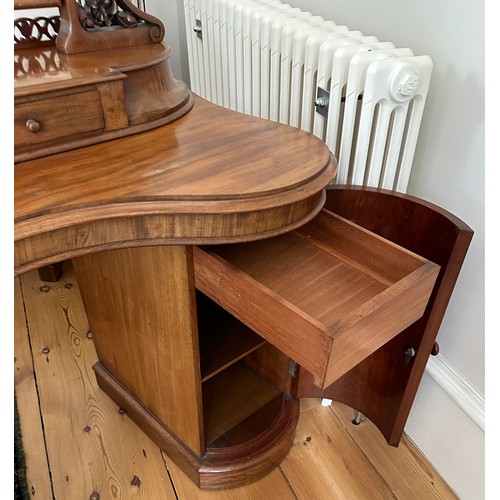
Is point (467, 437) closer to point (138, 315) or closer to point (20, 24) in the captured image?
point (138, 315)

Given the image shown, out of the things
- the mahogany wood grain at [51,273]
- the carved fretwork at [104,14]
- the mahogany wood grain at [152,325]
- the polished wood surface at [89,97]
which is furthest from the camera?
the mahogany wood grain at [51,273]

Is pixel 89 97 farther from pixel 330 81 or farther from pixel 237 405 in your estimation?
pixel 237 405

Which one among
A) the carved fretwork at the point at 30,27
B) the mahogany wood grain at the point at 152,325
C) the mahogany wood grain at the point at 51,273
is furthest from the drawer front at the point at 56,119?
the mahogany wood grain at the point at 51,273

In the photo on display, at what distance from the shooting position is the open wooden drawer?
2.11 ft

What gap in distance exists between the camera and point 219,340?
41.1 inches

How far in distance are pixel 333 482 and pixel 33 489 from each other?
710mm

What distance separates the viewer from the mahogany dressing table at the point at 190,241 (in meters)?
0.66

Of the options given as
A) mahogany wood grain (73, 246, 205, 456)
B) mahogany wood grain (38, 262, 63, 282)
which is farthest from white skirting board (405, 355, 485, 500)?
mahogany wood grain (38, 262, 63, 282)

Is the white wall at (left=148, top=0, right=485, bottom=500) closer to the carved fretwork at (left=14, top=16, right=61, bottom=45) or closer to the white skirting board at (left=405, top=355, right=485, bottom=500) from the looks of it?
the white skirting board at (left=405, top=355, right=485, bottom=500)

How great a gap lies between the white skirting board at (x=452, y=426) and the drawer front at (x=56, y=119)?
91 centimetres

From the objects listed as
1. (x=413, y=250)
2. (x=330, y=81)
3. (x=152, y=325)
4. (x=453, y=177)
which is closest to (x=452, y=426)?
(x=413, y=250)

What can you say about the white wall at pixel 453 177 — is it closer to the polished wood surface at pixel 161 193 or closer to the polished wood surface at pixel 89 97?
the polished wood surface at pixel 161 193

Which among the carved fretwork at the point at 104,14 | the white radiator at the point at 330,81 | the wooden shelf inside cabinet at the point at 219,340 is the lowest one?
the wooden shelf inside cabinet at the point at 219,340

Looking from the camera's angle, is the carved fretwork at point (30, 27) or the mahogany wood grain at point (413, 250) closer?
the mahogany wood grain at point (413, 250)
